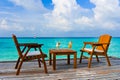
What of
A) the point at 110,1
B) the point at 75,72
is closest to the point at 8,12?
the point at 110,1

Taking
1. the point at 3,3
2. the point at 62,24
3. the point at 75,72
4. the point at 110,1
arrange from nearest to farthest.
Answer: the point at 75,72, the point at 110,1, the point at 62,24, the point at 3,3

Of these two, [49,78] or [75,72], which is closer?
[49,78]

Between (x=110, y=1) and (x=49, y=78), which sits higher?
(x=110, y=1)

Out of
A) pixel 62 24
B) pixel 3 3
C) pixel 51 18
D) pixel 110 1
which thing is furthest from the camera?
pixel 3 3

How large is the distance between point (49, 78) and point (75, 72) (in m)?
0.75

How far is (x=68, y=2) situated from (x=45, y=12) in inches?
456

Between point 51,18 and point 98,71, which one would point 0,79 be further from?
point 51,18

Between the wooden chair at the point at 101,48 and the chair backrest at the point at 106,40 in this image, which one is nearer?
the wooden chair at the point at 101,48

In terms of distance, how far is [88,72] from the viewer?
4.65 metres

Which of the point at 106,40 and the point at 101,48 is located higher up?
the point at 106,40

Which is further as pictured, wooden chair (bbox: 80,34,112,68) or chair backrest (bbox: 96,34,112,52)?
chair backrest (bbox: 96,34,112,52)

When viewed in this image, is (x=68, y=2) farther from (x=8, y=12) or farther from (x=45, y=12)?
(x=8, y=12)

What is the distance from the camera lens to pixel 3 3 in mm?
26734

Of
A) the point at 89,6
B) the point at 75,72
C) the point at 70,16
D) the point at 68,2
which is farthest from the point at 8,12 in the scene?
the point at 75,72
